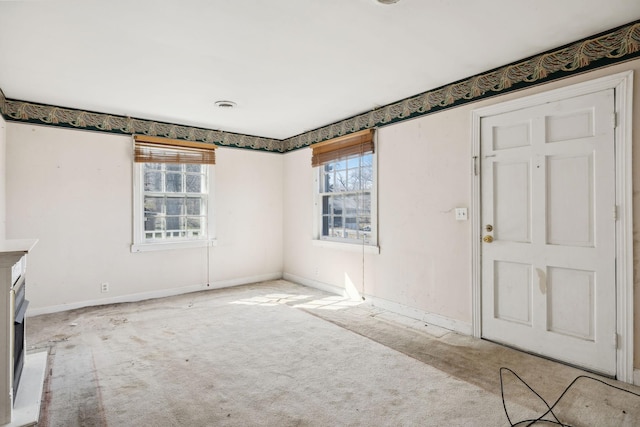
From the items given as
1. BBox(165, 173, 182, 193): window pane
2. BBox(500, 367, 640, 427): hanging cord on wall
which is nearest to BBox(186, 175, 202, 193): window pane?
BBox(165, 173, 182, 193): window pane

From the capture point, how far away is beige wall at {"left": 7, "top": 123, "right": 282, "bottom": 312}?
12.7 feet

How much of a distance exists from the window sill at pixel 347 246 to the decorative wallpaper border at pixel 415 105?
154 centimetres

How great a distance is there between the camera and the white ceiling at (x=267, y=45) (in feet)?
7.07

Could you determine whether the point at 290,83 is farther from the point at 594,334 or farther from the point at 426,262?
the point at 594,334

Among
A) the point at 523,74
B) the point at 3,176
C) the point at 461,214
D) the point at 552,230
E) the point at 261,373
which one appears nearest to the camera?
the point at 261,373

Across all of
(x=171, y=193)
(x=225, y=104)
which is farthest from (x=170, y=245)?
(x=225, y=104)

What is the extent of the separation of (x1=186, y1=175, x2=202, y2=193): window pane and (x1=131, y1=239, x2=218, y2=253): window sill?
0.77 m

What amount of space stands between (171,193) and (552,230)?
4582 mm

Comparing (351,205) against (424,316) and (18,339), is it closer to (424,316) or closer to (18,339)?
(424,316)

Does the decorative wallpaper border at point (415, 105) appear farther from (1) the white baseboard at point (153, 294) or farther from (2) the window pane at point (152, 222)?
(1) the white baseboard at point (153, 294)

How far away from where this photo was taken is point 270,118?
15.1 feet

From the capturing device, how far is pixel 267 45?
2.61m

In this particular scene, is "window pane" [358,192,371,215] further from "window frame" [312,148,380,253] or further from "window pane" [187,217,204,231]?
"window pane" [187,217,204,231]

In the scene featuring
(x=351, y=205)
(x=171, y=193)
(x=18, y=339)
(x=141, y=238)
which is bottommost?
(x=18, y=339)
